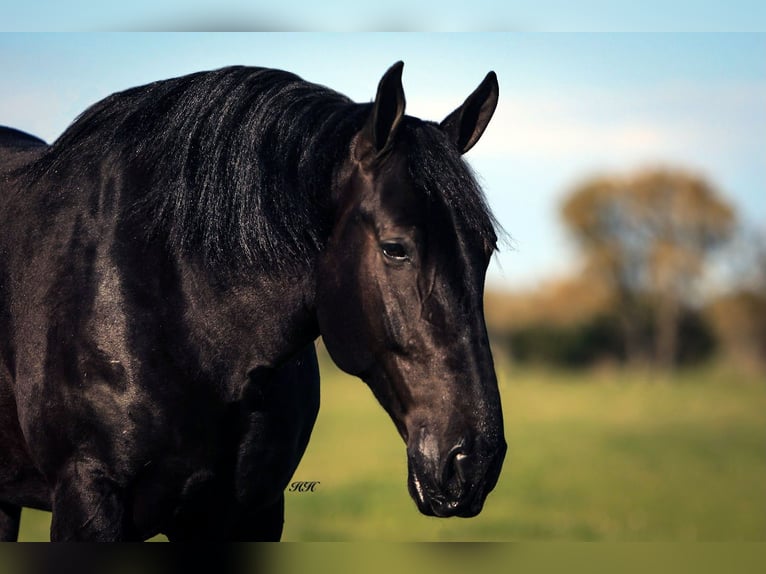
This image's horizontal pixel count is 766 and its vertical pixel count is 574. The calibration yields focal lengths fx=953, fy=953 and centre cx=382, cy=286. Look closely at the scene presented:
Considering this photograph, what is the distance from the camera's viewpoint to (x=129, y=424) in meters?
2.96

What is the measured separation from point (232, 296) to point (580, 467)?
60.6 ft

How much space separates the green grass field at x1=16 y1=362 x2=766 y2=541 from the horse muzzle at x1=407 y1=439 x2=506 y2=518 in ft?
4.96

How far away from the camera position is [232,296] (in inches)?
121

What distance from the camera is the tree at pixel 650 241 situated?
1489 inches

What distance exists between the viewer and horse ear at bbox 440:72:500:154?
10.2 feet

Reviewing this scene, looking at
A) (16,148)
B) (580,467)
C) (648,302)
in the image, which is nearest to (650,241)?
(648,302)

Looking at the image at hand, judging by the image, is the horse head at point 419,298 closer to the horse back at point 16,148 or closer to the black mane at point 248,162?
the black mane at point 248,162

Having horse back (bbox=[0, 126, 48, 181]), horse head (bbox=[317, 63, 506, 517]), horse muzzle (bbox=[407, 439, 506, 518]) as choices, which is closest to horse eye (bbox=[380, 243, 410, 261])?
horse head (bbox=[317, 63, 506, 517])

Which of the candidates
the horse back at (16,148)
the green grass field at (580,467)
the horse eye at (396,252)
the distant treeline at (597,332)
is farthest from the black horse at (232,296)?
the distant treeline at (597,332)

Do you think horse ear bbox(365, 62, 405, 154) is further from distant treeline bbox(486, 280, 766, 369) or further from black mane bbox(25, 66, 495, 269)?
distant treeline bbox(486, 280, 766, 369)

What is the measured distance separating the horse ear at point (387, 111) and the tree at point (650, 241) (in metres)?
35.5

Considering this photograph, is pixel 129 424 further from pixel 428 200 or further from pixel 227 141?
pixel 428 200

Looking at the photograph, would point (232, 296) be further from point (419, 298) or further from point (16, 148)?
point (16, 148)

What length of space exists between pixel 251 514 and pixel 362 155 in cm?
143
